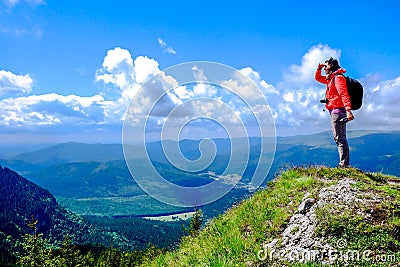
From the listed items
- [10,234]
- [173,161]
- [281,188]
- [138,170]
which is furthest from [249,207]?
[10,234]

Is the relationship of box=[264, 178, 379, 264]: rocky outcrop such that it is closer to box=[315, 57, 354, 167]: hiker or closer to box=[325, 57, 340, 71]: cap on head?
box=[315, 57, 354, 167]: hiker

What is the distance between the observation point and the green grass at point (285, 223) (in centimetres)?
757

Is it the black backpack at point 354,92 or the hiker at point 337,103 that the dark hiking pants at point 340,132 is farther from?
the black backpack at point 354,92

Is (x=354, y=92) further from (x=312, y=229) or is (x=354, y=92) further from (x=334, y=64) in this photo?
(x=312, y=229)

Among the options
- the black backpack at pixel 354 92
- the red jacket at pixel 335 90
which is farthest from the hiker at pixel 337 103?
the black backpack at pixel 354 92

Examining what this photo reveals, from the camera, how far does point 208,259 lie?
8.70 m

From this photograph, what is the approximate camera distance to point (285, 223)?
910 centimetres

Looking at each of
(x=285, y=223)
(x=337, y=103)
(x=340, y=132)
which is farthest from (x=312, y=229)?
(x=337, y=103)

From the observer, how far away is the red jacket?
11594mm

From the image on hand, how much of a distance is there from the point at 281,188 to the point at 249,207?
4.42 ft

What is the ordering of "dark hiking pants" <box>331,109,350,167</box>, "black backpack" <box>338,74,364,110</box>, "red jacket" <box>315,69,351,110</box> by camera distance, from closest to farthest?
"red jacket" <box>315,69,351,110</box> < "black backpack" <box>338,74,364,110</box> < "dark hiking pants" <box>331,109,350,167</box>

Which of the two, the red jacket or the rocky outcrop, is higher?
the red jacket

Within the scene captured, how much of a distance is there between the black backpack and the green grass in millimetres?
2345

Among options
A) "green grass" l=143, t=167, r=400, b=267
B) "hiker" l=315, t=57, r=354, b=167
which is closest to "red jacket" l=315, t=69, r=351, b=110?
"hiker" l=315, t=57, r=354, b=167
